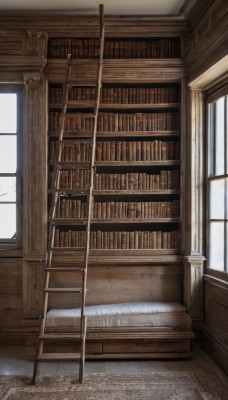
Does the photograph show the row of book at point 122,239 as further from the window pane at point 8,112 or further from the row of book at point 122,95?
the row of book at point 122,95

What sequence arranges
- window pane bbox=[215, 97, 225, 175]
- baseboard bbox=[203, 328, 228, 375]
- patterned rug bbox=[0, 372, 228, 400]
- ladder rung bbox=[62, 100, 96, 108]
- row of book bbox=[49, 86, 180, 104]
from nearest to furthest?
patterned rug bbox=[0, 372, 228, 400] → baseboard bbox=[203, 328, 228, 375] → window pane bbox=[215, 97, 225, 175] → ladder rung bbox=[62, 100, 96, 108] → row of book bbox=[49, 86, 180, 104]

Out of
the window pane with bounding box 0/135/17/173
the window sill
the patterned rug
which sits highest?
the window pane with bounding box 0/135/17/173

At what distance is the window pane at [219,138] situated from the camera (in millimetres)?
3959

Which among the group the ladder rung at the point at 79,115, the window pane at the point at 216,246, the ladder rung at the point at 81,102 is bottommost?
the window pane at the point at 216,246

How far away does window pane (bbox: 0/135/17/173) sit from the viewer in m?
4.40

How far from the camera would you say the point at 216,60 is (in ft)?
11.6

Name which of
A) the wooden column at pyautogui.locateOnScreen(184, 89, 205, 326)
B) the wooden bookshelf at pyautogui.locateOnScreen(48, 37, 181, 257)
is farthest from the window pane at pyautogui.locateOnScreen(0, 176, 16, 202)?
the wooden column at pyautogui.locateOnScreen(184, 89, 205, 326)

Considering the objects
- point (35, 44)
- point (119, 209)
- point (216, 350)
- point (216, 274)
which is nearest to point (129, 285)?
point (119, 209)

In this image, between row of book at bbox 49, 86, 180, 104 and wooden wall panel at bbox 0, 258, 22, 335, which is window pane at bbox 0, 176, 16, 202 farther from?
row of book at bbox 49, 86, 180, 104

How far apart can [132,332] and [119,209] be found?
123 cm

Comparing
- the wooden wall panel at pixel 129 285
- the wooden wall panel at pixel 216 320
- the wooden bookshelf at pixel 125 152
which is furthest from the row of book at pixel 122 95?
the wooden wall panel at pixel 216 320

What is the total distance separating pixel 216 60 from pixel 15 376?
10.4 feet

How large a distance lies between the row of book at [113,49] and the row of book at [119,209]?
1.55 m

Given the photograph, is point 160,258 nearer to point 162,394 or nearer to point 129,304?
point 129,304
